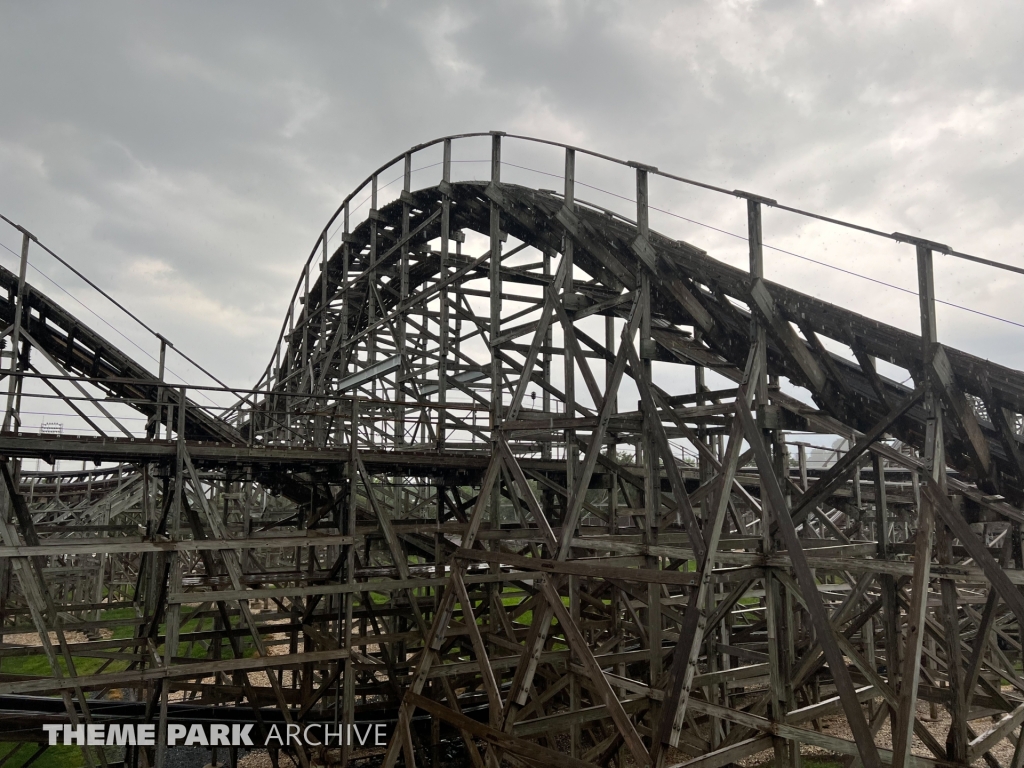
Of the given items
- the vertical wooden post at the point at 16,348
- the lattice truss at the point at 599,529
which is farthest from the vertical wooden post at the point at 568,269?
the vertical wooden post at the point at 16,348

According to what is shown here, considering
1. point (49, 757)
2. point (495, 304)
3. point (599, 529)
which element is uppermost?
point (495, 304)

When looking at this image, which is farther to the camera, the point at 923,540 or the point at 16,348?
the point at 16,348

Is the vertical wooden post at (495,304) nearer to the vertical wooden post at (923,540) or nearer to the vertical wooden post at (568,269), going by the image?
the vertical wooden post at (568,269)

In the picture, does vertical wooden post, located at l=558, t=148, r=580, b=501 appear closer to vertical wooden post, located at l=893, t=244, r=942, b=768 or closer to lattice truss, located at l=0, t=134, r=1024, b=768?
lattice truss, located at l=0, t=134, r=1024, b=768

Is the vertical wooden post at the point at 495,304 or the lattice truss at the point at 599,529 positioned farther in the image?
the vertical wooden post at the point at 495,304

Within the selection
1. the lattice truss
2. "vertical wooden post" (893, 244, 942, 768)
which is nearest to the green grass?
the lattice truss

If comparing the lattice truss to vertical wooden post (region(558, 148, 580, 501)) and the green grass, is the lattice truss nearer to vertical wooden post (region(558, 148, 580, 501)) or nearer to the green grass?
vertical wooden post (region(558, 148, 580, 501))

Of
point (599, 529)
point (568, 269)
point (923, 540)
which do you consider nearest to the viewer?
point (923, 540)

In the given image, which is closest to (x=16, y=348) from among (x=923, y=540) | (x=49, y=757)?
(x=49, y=757)

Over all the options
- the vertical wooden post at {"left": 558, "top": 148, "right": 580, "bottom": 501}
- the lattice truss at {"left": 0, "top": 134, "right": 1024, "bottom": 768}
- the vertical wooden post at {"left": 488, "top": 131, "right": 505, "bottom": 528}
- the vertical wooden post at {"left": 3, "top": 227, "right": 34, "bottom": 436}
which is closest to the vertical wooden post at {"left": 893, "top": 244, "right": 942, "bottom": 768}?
the lattice truss at {"left": 0, "top": 134, "right": 1024, "bottom": 768}

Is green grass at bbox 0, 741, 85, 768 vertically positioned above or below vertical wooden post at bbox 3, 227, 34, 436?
below

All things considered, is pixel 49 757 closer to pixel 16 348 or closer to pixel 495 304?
pixel 16 348

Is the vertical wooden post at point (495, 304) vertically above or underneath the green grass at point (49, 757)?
above

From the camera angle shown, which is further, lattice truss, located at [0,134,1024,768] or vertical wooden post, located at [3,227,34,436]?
vertical wooden post, located at [3,227,34,436]
